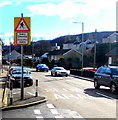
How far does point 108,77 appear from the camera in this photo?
13836mm

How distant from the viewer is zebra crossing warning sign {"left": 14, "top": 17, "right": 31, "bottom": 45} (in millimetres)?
9883

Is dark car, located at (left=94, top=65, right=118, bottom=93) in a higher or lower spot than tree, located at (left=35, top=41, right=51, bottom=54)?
lower

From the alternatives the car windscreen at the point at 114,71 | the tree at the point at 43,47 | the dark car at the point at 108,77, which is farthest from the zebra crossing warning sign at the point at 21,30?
the tree at the point at 43,47

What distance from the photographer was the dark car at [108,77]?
42.6 feet

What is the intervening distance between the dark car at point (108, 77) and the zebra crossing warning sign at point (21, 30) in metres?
6.38

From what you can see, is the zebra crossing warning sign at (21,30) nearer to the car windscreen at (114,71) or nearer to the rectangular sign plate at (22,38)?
the rectangular sign plate at (22,38)

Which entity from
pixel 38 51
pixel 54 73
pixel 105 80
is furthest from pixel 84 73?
pixel 38 51

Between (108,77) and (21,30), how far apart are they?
7.02 meters

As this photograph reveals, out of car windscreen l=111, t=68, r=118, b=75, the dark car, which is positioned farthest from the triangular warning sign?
car windscreen l=111, t=68, r=118, b=75

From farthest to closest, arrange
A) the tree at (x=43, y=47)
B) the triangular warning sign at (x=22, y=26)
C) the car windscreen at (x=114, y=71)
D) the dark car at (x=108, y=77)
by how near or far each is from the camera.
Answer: the tree at (x=43, y=47) → the car windscreen at (x=114, y=71) → the dark car at (x=108, y=77) → the triangular warning sign at (x=22, y=26)

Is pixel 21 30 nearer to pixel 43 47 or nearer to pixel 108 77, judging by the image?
pixel 108 77

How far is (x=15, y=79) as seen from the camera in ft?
52.7

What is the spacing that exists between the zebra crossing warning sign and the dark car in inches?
251

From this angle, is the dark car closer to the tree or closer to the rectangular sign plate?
the rectangular sign plate
